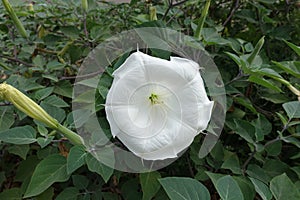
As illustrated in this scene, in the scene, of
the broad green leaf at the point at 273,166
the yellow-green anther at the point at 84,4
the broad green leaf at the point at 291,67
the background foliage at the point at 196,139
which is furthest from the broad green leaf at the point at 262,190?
the yellow-green anther at the point at 84,4

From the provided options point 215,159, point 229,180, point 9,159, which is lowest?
point 9,159

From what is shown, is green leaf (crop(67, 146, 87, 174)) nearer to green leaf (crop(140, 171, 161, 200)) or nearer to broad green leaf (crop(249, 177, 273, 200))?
green leaf (crop(140, 171, 161, 200))

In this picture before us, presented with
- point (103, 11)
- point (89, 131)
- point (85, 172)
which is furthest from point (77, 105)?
point (103, 11)

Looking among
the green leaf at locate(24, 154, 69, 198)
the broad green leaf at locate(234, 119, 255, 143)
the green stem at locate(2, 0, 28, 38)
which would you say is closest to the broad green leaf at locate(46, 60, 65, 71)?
the green stem at locate(2, 0, 28, 38)

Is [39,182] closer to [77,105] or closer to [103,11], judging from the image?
[77,105]

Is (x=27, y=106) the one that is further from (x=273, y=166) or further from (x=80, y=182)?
(x=273, y=166)

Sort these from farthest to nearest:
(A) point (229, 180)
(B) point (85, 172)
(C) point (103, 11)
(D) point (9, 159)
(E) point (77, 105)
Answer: (C) point (103, 11) < (D) point (9, 159) < (B) point (85, 172) < (E) point (77, 105) < (A) point (229, 180)

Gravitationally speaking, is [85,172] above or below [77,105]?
below
